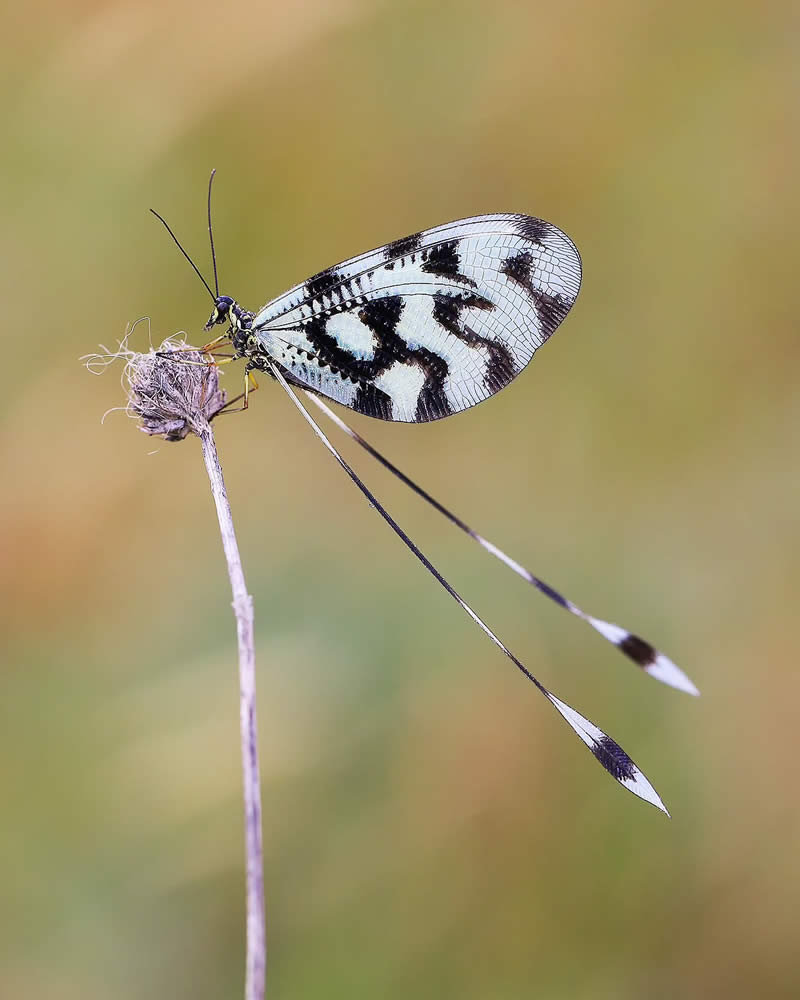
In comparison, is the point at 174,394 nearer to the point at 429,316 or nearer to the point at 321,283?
the point at 321,283

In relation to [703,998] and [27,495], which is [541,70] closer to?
[27,495]

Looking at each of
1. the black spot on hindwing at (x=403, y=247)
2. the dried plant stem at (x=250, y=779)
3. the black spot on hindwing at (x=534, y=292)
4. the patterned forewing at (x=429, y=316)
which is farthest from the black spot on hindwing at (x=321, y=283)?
the dried plant stem at (x=250, y=779)

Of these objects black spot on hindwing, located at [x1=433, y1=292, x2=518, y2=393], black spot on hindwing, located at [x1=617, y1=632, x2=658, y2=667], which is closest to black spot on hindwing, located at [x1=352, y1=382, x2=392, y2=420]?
black spot on hindwing, located at [x1=433, y1=292, x2=518, y2=393]

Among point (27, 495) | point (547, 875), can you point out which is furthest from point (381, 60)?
point (547, 875)

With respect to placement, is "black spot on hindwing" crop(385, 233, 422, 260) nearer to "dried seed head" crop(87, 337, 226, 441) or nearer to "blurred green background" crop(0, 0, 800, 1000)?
"dried seed head" crop(87, 337, 226, 441)

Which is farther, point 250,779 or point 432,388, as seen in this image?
point 432,388

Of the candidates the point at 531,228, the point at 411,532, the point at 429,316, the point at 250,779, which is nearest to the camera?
the point at 250,779

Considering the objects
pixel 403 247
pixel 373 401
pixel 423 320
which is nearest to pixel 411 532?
pixel 373 401
